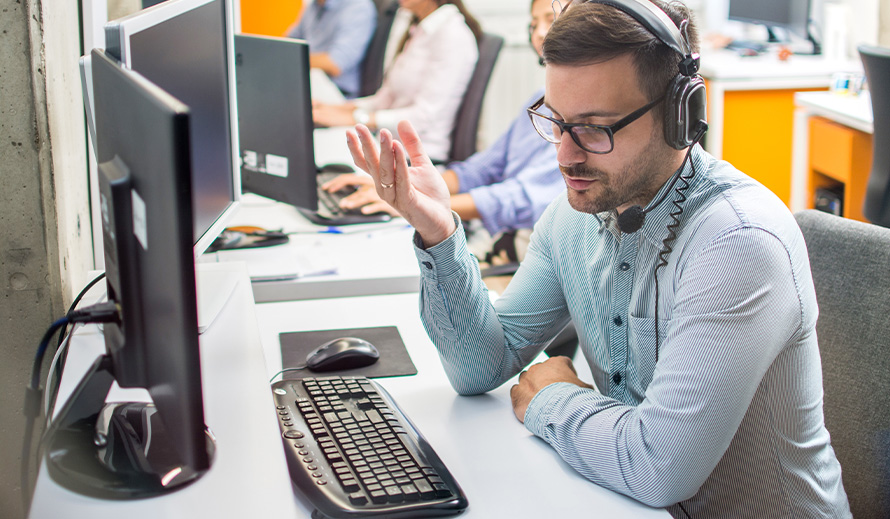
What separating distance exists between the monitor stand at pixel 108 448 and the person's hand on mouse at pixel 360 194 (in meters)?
1.15

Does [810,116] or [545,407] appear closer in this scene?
[545,407]

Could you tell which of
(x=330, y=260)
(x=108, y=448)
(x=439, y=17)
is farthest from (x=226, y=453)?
(x=439, y=17)

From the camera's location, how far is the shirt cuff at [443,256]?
1.20 metres

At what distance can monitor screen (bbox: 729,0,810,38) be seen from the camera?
4242 millimetres

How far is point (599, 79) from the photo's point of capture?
3.46ft

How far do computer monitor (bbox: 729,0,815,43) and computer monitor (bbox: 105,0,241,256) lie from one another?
356 cm

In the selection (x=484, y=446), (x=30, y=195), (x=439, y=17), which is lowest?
(x=484, y=446)

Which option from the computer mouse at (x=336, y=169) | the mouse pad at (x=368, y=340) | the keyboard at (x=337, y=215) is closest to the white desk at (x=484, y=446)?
the mouse pad at (x=368, y=340)

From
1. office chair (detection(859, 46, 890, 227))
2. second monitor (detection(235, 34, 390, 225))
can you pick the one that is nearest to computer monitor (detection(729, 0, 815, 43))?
office chair (detection(859, 46, 890, 227))

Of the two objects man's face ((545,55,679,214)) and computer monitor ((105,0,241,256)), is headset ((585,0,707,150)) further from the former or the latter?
computer monitor ((105,0,241,256))

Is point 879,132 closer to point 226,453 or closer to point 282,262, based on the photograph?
point 282,262

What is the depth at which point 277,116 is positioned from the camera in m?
1.90

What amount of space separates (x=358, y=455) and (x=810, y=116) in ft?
9.75

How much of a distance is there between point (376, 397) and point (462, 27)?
7.62 ft
